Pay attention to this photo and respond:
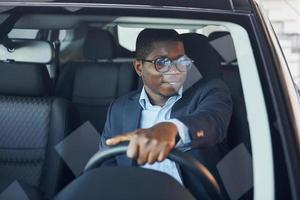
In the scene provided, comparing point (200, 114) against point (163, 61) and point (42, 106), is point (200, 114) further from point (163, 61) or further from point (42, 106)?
point (42, 106)

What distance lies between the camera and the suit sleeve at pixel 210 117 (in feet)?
Result: 5.35

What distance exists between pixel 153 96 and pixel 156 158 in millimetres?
Result: 877

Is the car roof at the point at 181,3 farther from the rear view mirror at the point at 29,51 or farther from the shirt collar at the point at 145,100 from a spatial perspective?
the rear view mirror at the point at 29,51

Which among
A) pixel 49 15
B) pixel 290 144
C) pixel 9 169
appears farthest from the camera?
pixel 9 169

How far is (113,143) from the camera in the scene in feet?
4.60

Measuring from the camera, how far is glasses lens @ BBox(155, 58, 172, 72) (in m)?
2.06

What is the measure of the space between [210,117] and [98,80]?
151cm

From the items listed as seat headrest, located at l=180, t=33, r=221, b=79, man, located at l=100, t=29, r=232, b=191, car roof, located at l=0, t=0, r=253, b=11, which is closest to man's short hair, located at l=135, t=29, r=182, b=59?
man, located at l=100, t=29, r=232, b=191

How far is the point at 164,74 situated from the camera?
205 centimetres

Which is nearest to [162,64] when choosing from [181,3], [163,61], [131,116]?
[163,61]

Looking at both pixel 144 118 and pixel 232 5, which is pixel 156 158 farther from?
pixel 144 118

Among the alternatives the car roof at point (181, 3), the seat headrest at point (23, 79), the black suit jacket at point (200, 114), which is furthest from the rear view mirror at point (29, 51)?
the car roof at point (181, 3)

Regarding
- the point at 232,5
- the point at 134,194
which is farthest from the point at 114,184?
the point at 232,5

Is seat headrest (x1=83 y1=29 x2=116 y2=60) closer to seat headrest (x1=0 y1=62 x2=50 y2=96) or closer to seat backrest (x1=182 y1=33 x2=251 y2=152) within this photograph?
seat headrest (x1=0 y1=62 x2=50 y2=96)
